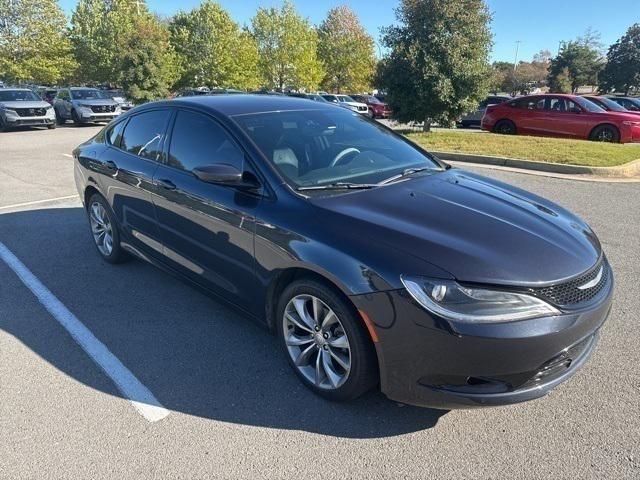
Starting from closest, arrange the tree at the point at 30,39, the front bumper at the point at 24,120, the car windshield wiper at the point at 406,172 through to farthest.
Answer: the car windshield wiper at the point at 406,172 → the front bumper at the point at 24,120 → the tree at the point at 30,39

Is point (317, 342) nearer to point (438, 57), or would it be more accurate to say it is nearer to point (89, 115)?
point (438, 57)

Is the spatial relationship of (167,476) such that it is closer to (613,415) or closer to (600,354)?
(613,415)

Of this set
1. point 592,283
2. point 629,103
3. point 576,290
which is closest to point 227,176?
point 576,290

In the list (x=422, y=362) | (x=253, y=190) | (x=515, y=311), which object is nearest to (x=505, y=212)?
(x=515, y=311)

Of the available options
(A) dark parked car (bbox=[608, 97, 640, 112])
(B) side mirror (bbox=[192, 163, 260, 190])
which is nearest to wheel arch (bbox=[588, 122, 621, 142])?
(A) dark parked car (bbox=[608, 97, 640, 112])

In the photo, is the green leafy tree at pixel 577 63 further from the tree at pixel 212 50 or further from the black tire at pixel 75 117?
the black tire at pixel 75 117

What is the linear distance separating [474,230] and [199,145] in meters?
2.07

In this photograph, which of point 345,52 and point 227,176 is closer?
point 227,176

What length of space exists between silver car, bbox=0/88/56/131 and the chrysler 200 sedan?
18.2 metres

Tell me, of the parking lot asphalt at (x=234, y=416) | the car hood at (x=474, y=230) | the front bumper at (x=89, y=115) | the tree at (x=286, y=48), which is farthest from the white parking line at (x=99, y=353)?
the tree at (x=286, y=48)

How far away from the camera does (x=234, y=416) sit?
103 inches

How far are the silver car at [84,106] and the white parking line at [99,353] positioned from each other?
18514 millimetres

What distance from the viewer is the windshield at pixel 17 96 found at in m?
19.4

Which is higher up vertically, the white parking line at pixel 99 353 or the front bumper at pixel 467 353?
the front bumper at pixel 467 353
